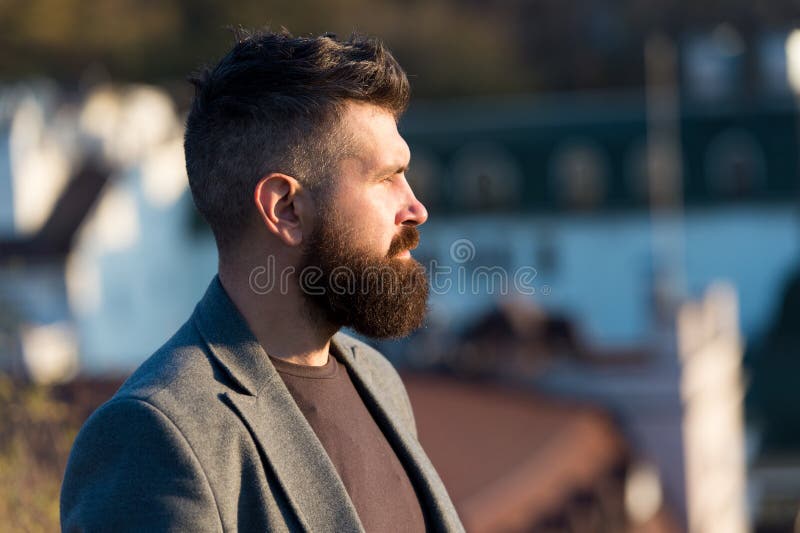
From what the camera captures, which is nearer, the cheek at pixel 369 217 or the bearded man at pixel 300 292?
the bearded man at pixel 300 292

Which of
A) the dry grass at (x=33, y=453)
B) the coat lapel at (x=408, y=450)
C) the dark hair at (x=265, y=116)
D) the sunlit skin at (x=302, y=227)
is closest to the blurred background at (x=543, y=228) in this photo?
the dry grass at (x=33, y=453)

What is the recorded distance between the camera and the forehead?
320cm

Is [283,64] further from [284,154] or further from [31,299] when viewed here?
[31,299]

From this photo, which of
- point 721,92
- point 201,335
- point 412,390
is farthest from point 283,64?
point 721,92

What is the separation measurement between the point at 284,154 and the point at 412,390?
1524 centimetres

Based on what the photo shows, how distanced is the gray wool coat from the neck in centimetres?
4

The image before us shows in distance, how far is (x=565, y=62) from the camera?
65.2 m

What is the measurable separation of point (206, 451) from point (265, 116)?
769 millimetres

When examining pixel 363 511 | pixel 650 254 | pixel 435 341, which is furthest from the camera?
pixel 650 254

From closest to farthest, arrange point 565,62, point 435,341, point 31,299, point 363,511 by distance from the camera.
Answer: point 363,511, point 435,341, point 31,299, point 565,62

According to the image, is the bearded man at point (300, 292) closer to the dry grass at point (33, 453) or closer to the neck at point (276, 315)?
the neck at point (276, 315)

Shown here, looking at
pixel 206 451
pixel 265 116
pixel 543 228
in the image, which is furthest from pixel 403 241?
pixel 543 228

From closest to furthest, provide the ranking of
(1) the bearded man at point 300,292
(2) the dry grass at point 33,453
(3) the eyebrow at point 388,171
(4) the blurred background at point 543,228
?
1. (1) the bearded man at point 300,292
2. (3) the eyebrow at point 388,171
3. (2) the dry grass at point 33,453
4. (4) the blurred background at point 543,228

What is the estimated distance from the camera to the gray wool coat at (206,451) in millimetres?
2725
